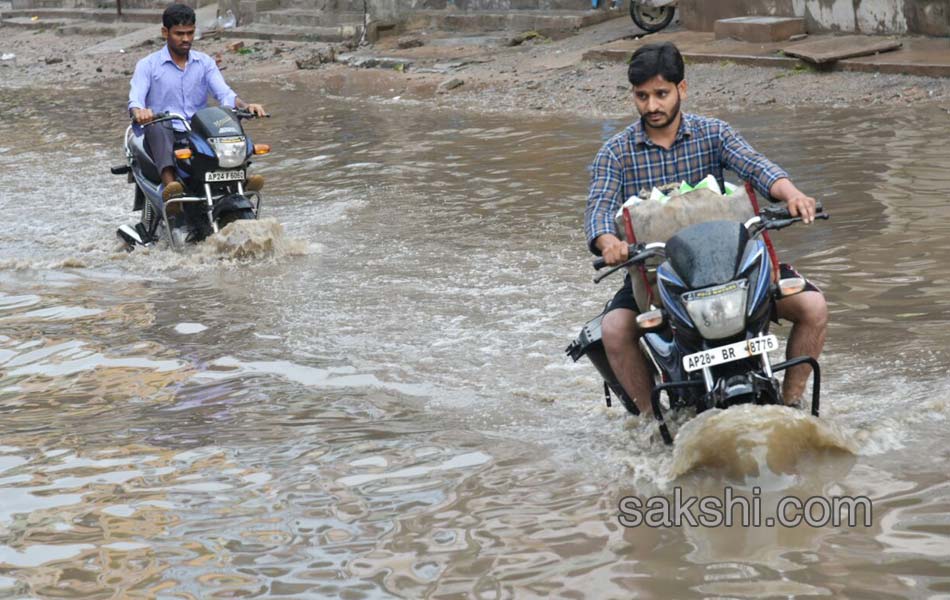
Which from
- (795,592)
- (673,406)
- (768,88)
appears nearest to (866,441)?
(673,406)

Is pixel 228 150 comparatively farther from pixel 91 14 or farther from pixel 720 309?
pixel 91 14

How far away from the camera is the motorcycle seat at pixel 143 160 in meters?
9.75

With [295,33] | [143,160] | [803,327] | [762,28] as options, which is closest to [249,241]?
[143,160]

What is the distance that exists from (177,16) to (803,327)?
6.03m

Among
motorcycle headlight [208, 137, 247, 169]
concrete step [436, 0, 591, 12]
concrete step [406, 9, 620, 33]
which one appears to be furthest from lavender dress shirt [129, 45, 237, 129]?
concrete step [436, 0, 591, 12]

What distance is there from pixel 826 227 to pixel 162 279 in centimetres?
426

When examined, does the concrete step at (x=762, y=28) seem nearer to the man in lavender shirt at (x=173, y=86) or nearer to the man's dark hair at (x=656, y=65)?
the man in lavender shirt at (x=173, y=86)

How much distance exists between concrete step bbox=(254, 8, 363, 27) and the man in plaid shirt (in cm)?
1937

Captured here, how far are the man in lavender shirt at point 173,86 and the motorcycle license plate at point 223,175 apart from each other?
0.55 ft

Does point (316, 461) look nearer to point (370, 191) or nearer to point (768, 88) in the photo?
point (370, 191)

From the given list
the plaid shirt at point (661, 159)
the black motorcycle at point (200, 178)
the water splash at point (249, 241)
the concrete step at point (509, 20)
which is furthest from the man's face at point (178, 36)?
the concrete step at point (509, 20)

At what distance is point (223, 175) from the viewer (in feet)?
30.9

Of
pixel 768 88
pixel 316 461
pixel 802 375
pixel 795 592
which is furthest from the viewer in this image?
pixel 768 88

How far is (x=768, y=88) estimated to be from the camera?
1426 cm
